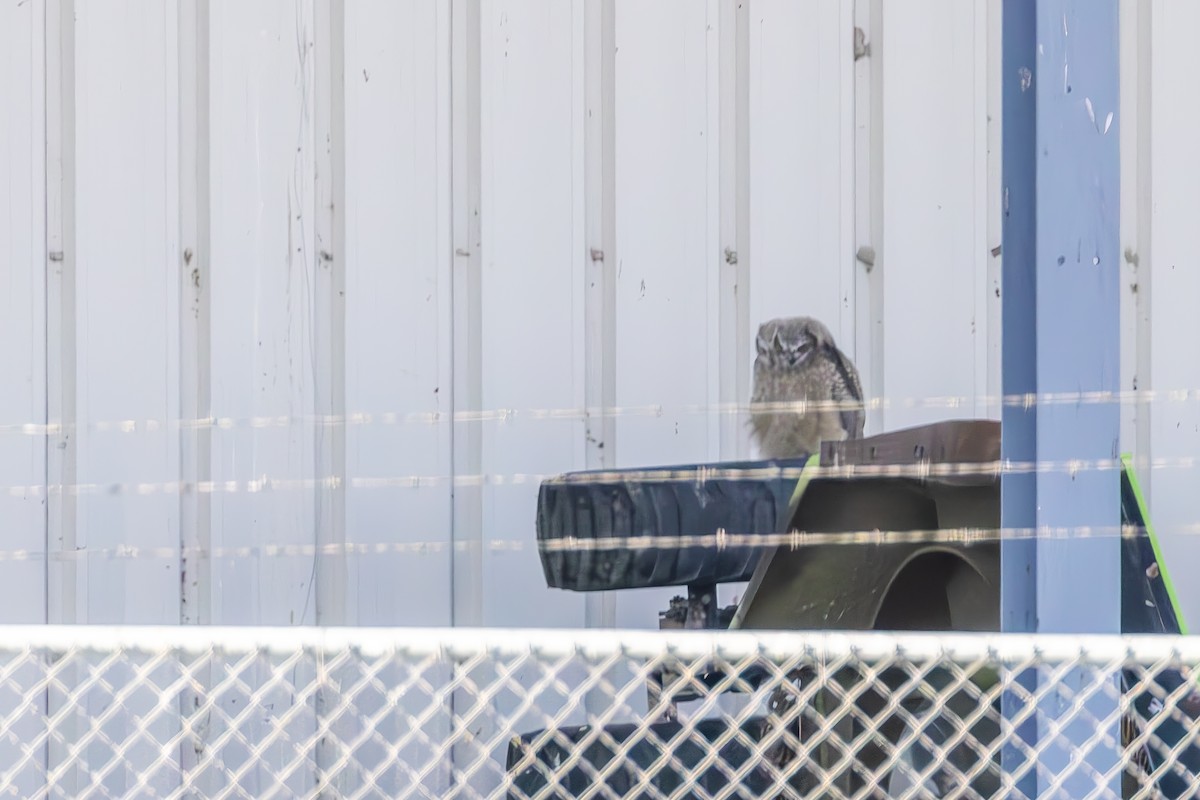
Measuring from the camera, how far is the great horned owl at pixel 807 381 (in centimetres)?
245

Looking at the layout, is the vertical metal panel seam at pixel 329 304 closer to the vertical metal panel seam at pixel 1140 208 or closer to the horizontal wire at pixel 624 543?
the horizontal wire at pixel 624 543

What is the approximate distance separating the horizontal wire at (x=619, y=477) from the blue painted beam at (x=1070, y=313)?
0.10ft

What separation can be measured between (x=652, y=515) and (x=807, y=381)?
0.63 meters

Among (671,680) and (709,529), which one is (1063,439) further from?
(671,680)

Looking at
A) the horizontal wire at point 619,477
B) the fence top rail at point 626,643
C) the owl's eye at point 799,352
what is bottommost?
the fence top rail at point 626,643

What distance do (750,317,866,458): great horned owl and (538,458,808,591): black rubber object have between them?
369mm

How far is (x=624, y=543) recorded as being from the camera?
6.19ft

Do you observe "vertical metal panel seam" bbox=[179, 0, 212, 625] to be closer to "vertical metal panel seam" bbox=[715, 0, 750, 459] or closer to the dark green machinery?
the dark green machinery

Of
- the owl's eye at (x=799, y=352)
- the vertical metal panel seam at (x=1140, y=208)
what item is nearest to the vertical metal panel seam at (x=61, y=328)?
the owl's eye at (x=799, y=352)

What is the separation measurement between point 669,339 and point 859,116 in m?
0.63

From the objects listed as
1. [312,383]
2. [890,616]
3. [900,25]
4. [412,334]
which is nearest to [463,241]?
[412,334]

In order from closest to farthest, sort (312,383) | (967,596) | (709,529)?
(967,596) → (709,529) → (312,383)

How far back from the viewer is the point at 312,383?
8.20 feet

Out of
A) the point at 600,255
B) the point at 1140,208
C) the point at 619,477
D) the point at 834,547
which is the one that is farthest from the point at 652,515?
the point at 1140,208
